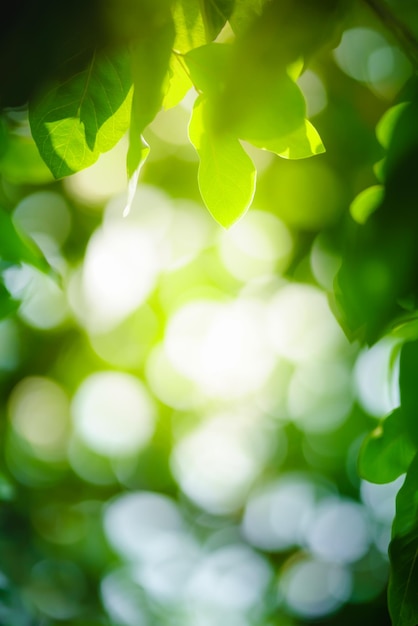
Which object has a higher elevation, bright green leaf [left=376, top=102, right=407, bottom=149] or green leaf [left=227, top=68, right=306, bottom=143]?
green leaf [left=227, top=68, right=306, bottom=143]

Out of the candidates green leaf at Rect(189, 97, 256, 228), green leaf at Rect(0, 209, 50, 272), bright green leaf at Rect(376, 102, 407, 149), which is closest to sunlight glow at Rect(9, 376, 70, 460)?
green leaf at Rect(0, 209, 50, 272)

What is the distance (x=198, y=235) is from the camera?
18.9 ft

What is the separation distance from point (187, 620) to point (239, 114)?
255 inches

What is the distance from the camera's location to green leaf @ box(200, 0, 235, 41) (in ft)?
3.57

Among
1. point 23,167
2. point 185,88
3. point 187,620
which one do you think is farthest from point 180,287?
point 185,88

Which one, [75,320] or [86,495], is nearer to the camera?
[75,320]

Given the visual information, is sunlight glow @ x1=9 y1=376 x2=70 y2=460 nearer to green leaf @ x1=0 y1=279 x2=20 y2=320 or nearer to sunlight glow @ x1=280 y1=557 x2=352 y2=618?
sunlight glow @ x1=280 y1=557 x2=352 y2=618

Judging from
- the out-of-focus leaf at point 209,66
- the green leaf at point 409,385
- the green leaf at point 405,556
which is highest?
the out-of-focus leaf at point 209,66

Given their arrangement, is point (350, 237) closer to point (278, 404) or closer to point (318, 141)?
point (318, 141)

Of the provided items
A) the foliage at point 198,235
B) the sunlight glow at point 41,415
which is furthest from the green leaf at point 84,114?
the sunlight glow at point 41,415

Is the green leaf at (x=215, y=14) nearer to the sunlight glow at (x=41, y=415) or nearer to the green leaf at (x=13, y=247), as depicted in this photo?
the green leaf at (x=13, y=247)

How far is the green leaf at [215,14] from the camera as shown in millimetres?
1089

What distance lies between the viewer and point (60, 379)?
596 centimetres

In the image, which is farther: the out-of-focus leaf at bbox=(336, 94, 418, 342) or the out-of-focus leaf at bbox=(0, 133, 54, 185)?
the out-of-focus leaf at bbox=(0, 133, 54, 185)
